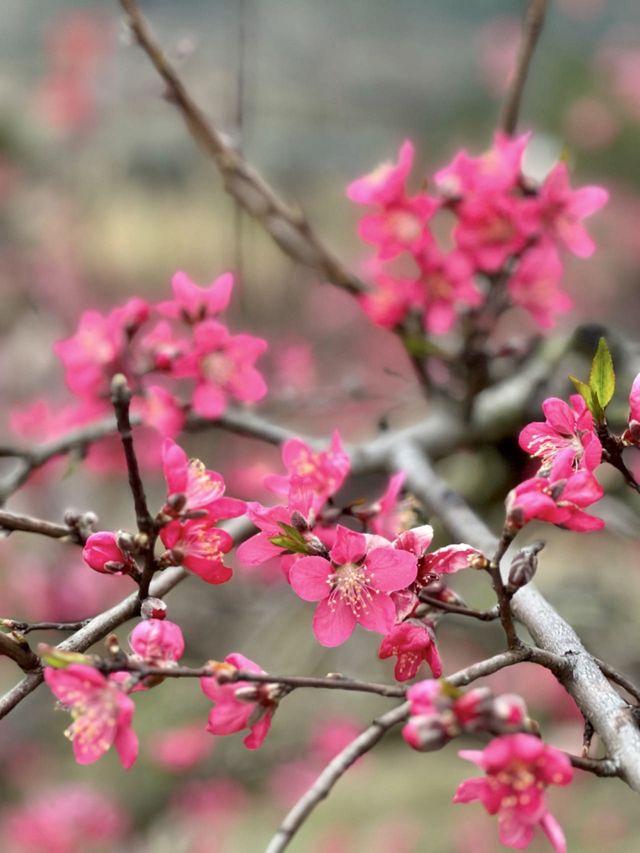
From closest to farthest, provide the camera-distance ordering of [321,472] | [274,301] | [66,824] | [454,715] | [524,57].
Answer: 1. [454,715]
2. [321,472]
3. [524,57]
4. [66,824]
5. [274,301]

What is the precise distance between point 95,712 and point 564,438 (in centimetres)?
34

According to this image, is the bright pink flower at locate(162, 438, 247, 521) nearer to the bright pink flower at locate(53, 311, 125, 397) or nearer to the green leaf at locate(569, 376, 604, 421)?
the green leaf at locate(569, 376, 604, 421)

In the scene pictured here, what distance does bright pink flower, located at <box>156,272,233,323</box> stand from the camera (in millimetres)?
899

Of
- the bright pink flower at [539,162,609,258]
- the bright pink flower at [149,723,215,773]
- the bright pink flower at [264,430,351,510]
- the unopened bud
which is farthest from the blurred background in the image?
the unopened bud

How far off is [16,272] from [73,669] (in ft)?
10.1

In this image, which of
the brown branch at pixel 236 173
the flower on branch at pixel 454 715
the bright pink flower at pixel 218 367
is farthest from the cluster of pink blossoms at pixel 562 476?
the brown branch at pixel 236 173

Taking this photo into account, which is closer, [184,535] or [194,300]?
[184,535]

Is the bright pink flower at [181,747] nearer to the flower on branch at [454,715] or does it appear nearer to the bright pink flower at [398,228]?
the bright pink flower at [398,228]

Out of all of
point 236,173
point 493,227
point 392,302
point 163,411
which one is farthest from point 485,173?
point 163,411

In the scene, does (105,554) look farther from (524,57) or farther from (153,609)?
(524,57)

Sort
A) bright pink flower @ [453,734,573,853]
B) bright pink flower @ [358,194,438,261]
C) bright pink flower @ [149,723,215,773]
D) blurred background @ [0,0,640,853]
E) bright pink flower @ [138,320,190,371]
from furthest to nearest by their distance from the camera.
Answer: bright pink flower @ [149,723,215,773]
blurred background @ [0,0,640,853]
bright pink flower @ [358,194,438,261]
bright pink flower @ [138,320,190,371]
bright pink flower @ [453,734,573,853]

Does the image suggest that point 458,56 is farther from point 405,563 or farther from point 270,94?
point 405,563

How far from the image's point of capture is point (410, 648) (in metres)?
0.56

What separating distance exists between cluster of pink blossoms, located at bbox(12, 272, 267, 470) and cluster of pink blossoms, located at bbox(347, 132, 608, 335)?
7.2 inches
